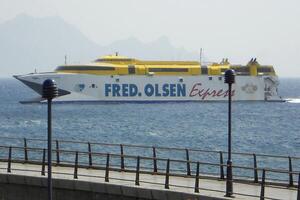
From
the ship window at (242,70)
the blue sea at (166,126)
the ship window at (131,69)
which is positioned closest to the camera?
the blue sea at (166,126)

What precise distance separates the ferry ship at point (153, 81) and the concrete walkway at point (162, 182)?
3278 inches

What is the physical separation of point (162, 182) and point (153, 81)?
90.4 metres

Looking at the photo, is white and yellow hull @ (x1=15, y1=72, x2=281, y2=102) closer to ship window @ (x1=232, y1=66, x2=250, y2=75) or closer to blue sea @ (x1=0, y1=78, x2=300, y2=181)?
ship window @ (x1=232, y1=66, x2=250, y2=75)

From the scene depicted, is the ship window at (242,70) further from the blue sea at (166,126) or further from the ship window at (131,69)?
the ship window at (131,69)

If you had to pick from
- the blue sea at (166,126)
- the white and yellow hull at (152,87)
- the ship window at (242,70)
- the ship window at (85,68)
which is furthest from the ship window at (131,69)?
the ship window at (242,70)

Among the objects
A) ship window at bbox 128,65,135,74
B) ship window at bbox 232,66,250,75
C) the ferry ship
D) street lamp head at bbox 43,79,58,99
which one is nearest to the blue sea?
the ferry ship

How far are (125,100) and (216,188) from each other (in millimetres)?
92391

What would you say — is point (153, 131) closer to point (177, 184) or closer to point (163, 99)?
point (163, 99)

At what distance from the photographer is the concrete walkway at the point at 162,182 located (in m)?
17.8

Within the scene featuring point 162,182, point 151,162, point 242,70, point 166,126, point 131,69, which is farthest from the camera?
point 242,70

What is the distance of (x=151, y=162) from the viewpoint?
133 feet

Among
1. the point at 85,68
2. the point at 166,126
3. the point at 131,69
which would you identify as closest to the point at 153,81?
the point at 131,69

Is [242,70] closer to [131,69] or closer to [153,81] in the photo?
[153,81]

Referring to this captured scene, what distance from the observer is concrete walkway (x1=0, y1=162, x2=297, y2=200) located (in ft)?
58.4
